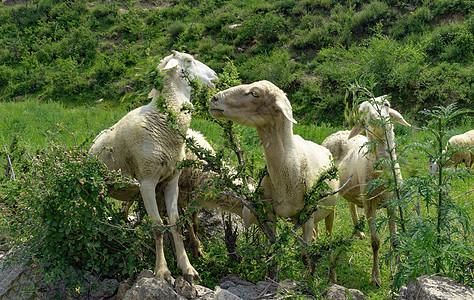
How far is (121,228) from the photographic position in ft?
15.8

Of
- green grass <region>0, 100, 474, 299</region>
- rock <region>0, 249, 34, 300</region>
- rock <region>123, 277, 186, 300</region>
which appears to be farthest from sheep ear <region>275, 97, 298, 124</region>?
rock <region>0, 249, 34, 300</region>

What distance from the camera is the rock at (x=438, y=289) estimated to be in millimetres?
3432

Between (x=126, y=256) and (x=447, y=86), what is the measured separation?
1340cm

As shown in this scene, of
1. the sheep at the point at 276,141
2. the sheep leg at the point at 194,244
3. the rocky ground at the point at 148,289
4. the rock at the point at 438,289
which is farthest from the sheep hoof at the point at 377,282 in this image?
the rock at the point at 438,289

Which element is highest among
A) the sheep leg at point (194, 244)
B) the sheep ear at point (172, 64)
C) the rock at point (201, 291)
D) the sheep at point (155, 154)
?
the sheep ear at point (172, 64)

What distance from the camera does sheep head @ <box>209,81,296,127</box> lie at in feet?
15.2

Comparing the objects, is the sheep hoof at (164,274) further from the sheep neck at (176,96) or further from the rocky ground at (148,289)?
the sheep neck at (176,96)

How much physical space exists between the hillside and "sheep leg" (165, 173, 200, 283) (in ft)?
28.1

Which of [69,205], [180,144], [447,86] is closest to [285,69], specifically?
[447,86]

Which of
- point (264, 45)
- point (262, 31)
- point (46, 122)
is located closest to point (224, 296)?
point (46, 122)

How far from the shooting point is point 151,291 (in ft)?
14.4

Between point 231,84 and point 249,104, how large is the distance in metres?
0.81

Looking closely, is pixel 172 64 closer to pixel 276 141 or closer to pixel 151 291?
pixel 276 141

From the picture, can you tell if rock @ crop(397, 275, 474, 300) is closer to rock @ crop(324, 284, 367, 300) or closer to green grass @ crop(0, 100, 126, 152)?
rock @ crop(324, 284, 367, 300)
